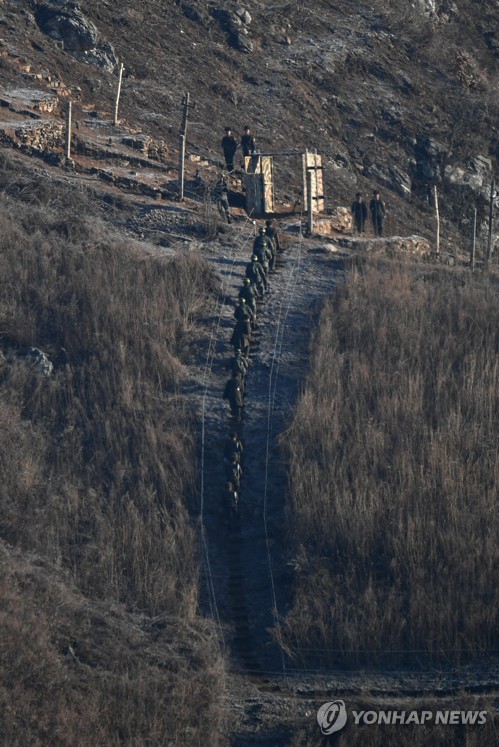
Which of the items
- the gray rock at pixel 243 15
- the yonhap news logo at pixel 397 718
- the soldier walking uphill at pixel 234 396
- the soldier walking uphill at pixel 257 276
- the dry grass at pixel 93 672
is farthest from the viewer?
the gray rock at pixel 243 15

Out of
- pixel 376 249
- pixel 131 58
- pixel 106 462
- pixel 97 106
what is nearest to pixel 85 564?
pixel 106 462

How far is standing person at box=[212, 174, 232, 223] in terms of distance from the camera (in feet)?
76.7

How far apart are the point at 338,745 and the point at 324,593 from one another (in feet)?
8.53

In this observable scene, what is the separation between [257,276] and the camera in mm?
19609

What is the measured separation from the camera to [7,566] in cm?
1214

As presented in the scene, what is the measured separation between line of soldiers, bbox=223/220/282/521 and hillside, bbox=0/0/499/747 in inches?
8.8

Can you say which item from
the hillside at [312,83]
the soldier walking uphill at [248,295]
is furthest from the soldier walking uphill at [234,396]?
the hillside at [312,83]

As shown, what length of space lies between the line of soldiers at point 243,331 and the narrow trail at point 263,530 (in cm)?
17

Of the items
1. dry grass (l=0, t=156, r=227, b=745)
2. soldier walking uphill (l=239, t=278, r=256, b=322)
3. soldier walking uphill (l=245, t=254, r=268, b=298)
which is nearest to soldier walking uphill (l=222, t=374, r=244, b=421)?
dry grass (l=0, t=156, r=227, b=745)

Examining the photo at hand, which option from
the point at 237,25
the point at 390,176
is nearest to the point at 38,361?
the point at 390,176

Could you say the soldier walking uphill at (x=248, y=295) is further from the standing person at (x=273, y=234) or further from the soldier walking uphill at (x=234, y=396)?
the standing person at (x=273, y=234)

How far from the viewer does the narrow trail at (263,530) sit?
11742 millimetres

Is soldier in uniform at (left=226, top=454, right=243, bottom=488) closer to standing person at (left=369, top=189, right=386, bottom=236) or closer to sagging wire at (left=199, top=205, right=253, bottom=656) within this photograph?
sagging wire at (left=199, top=205, right=253, bottom=656)

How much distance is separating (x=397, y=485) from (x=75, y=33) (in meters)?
21.1
